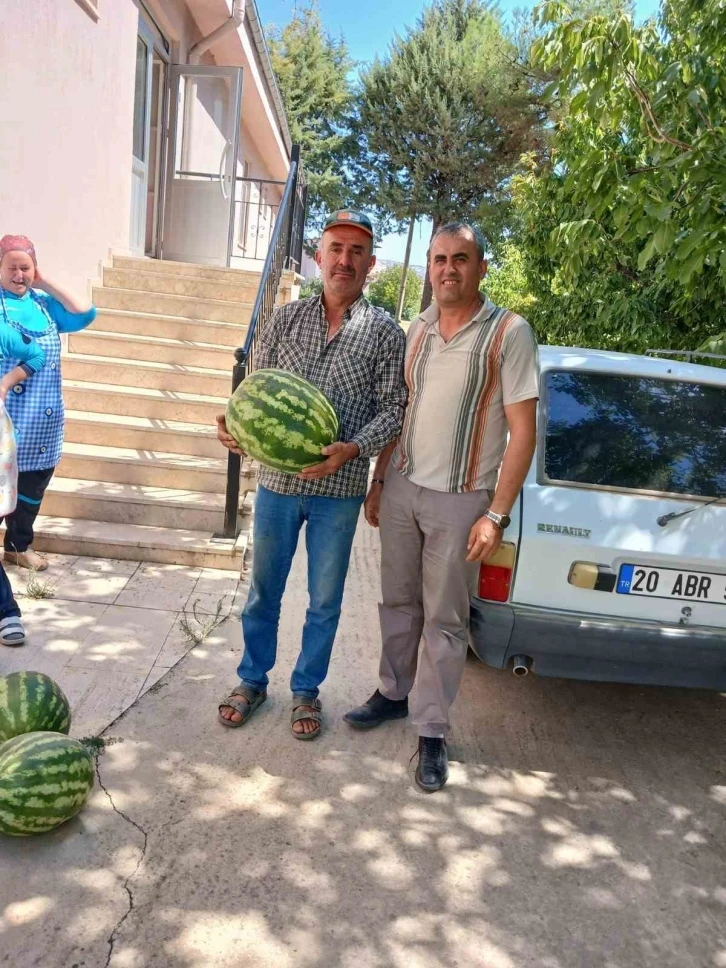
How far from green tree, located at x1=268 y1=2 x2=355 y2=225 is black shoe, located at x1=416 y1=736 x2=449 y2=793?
32836 mm

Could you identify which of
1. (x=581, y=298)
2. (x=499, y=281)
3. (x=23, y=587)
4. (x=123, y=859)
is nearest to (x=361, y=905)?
(x=123, y=859)

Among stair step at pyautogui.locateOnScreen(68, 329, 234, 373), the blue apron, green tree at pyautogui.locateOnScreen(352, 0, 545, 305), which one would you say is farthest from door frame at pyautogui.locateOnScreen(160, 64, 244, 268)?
green tree at pyautogui.locateOnScreen(352, 0, 545, 305)

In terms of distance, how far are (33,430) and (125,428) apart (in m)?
1.83

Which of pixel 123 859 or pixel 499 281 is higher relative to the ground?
pixel 499 281

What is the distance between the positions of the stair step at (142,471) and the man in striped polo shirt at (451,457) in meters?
2.90

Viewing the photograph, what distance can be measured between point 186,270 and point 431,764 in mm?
6538

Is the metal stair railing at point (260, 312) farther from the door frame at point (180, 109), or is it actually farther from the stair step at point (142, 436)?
the door frame at point (180, 109)

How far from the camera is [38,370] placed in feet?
14.4

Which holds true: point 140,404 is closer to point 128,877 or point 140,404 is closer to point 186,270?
point 186,270

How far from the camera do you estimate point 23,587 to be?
15.2 ft

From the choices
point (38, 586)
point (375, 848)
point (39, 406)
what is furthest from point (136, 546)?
point (375, 848)

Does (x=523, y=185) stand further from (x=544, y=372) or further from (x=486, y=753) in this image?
(x=486, y=753)

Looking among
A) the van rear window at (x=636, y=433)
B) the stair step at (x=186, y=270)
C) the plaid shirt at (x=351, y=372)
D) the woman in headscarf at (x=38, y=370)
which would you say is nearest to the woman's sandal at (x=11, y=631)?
the woman in headscarf at (x=38, y=370)

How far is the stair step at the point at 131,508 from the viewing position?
18.1ft
